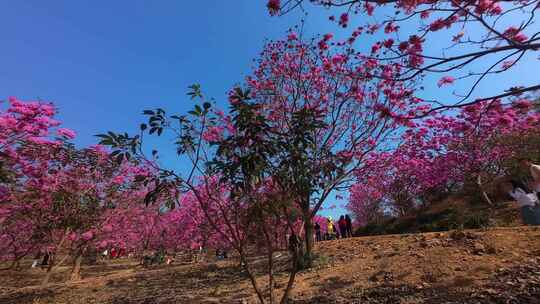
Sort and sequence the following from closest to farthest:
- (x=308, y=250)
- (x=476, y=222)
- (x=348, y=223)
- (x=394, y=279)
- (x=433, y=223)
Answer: (x=394, y=279)
(x=308, y=250)
(x=476, y=222)
(x=433, y=223)
(x=348, y=223)

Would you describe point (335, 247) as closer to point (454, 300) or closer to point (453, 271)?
point (453, 271)

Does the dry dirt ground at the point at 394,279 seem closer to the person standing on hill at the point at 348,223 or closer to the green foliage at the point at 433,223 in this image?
the green foliage at the point at 433,223

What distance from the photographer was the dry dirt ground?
15.4 ft

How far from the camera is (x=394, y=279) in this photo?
5.77 meters

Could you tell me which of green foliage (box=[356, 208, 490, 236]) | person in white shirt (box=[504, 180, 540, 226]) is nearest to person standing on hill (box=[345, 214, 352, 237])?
green foliage (box=[356, 208, 490, 236])

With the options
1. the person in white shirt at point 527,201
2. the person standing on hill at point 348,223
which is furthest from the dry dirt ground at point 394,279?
the person standing on hill at point 348,223

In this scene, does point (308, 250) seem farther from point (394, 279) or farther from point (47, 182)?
point (47, 182)

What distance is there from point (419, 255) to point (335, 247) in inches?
157

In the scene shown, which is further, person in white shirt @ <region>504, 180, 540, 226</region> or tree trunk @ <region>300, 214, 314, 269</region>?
tree trunk @ <region>300, 214, 314, 269</region>

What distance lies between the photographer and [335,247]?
10.3 m

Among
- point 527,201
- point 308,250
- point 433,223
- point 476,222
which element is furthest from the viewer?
point 433,223

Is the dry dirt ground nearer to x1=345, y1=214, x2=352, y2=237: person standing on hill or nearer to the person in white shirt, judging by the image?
A: the person in white shirt

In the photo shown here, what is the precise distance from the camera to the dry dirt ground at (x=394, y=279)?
469cm

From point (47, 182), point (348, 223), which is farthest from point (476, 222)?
point (47, 182)
